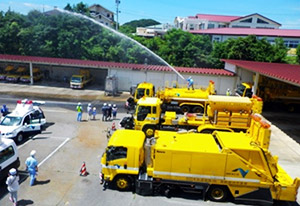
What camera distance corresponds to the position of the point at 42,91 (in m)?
32.5

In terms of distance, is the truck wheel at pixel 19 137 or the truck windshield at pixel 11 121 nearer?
the truck wheel at pixel 19 137

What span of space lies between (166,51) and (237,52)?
36.2 ft

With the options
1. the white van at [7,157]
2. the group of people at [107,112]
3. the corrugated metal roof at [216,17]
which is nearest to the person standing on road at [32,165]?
the white van at [7,157]

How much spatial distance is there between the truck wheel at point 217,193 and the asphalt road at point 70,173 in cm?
27

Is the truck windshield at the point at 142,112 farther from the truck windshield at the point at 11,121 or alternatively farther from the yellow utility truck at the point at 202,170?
the truck windshield at the point at 11,121

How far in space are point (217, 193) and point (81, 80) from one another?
88.2 ft

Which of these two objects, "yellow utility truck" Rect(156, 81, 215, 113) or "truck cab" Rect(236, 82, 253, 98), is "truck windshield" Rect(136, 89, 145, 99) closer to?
"yellow utility truck" Rect(156, 81, 215, 113)

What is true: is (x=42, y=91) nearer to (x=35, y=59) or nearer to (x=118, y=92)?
(x=35, y=59)

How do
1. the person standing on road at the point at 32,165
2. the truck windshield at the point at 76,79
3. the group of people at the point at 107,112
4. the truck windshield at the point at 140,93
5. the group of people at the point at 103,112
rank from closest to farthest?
the person standing on road at the point at 32,165 < the group of people at the point at 103,112 < the group of people at the point at 107,112 < the truck windshield at the point at 140,93 < the truck windshield at the point at 76,79

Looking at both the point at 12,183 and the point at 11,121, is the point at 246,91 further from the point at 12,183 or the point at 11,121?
the point at 12,183

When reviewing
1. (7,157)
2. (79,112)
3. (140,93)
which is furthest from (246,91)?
(7,157)

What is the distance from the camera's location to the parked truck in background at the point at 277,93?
90.2 ft

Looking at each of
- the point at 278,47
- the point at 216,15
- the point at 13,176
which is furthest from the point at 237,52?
the point at 216,15

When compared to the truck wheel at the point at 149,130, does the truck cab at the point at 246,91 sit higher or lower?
higher
